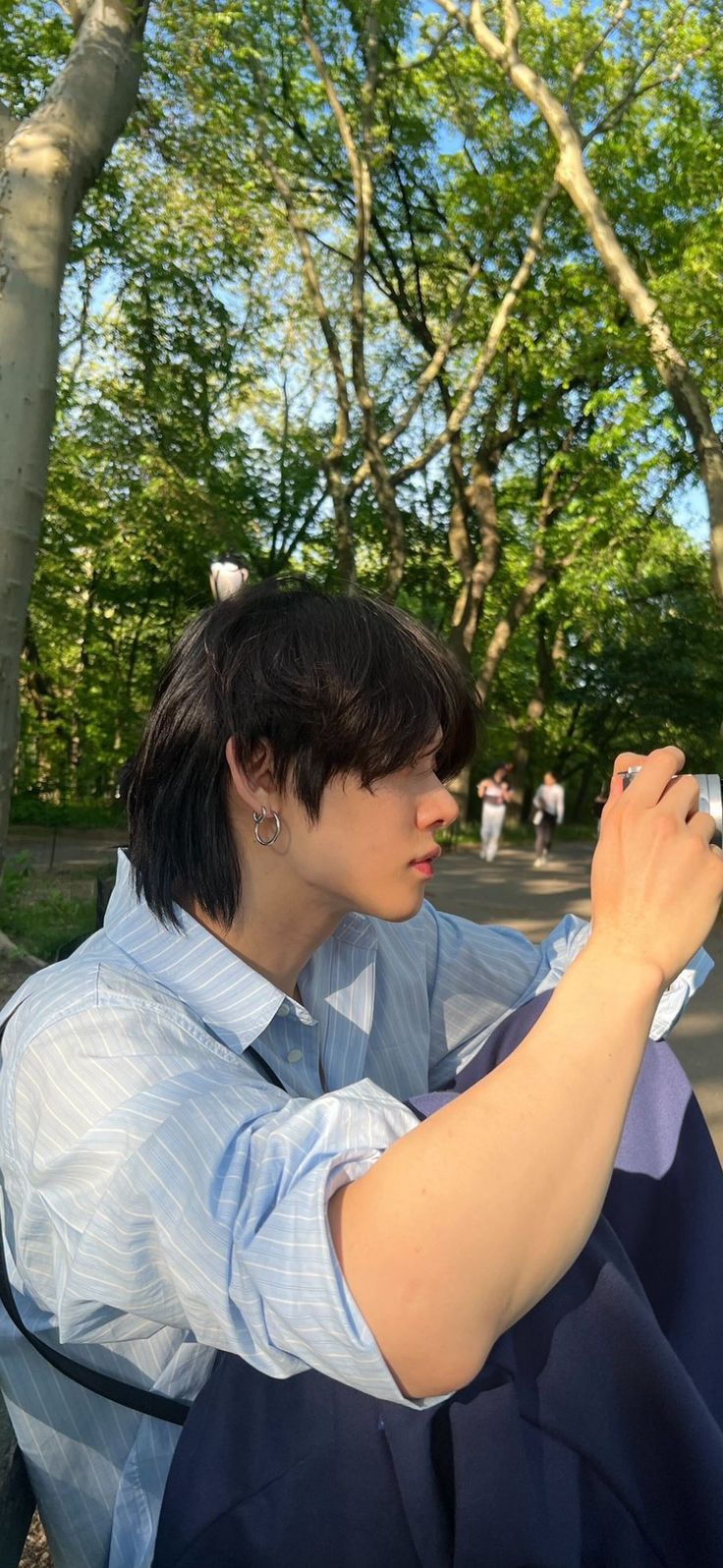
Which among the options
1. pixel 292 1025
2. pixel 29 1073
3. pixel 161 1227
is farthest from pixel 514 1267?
pixel 292 1025

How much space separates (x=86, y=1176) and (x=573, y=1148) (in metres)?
0.39

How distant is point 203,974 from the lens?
4.39 ft

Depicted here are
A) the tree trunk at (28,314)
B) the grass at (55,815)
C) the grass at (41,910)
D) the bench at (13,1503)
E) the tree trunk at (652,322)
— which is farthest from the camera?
the grass at (55,815)

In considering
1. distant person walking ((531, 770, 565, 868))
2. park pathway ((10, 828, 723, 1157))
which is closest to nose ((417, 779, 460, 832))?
park pathway ((10, 828, 723, 1157))

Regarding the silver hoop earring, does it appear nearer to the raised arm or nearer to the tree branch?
the raised arm

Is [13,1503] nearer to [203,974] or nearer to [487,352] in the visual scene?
[203,974]

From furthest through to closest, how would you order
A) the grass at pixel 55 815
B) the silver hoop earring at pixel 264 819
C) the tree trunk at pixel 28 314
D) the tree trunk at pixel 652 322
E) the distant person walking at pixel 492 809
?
the grass at pixel 55 815 → the distant person walking at pixel 492 809 → the tree trunk at pixel 652 322 → the tree trunk at pixel 28 314 → the silver hoop earring at pixel 264 819

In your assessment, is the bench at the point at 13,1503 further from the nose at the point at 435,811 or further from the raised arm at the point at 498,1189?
the nose at the point at 435,811

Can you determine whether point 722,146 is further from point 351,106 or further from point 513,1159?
point 513,1159

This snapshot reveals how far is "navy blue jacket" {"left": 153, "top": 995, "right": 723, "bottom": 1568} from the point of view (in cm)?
105

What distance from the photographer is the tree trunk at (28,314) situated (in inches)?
205

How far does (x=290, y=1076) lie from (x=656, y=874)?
0.58 meters

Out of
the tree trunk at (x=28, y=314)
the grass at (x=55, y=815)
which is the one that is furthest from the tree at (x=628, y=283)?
the grass at (x=55, y=815)

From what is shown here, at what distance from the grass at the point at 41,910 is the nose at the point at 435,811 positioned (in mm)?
5721
